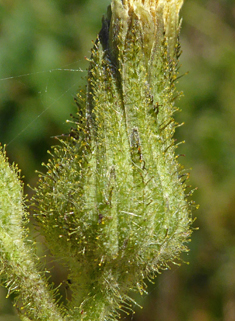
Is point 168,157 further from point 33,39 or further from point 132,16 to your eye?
point 33,39

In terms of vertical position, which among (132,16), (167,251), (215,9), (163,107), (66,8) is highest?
(215,9)

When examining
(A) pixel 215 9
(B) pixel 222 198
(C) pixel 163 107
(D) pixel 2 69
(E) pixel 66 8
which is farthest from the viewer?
(A) pixel 215 9

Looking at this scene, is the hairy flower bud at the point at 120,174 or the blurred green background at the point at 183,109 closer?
the hairy flower bud at the point at 120,174

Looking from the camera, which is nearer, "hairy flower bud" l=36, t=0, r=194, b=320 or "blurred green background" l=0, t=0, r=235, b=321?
"hairy flower bud" l=36, t=0, r=194, b=320

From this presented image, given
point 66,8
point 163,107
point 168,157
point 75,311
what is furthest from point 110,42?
point 66,8

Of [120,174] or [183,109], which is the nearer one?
[120,174]

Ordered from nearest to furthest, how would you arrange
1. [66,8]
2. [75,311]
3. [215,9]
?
1. [75,311]
2. [66,8]
3. [215,9]

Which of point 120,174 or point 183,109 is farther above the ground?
point 183,109

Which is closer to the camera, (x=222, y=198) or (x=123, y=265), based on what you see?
(x=123, y=265)
